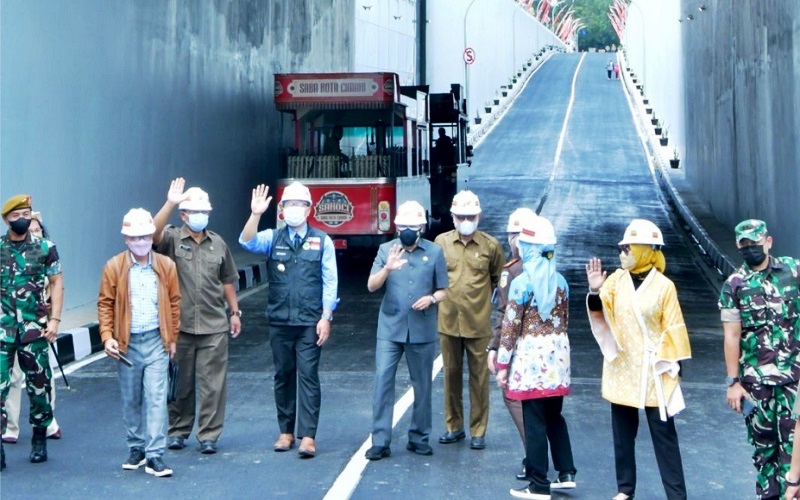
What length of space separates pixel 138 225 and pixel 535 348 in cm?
276

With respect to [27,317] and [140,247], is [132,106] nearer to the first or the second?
[27,317]

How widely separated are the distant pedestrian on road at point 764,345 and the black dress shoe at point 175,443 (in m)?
4.10

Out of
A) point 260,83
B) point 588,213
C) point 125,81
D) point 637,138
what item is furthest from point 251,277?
point 637,138

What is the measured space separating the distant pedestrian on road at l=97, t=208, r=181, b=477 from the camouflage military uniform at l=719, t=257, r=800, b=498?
3731mm

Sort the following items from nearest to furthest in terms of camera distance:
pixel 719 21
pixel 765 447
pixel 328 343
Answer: pixel 765 447 → pixel 328 343 → pixel 719 21

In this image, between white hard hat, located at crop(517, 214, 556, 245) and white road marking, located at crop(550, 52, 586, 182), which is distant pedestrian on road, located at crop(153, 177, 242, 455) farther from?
white road marking, located at crop(550, 52, 586, 182)

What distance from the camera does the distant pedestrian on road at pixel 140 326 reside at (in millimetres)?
8406

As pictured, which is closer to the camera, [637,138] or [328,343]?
[328,343]

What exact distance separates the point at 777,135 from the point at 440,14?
148 ft

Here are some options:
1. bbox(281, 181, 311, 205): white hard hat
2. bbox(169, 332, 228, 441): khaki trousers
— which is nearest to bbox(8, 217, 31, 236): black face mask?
bbox(169, 332, 228, 441): khaki trousers

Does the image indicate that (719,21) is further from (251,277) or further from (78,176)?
(78,176)

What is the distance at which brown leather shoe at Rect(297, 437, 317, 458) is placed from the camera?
8.83 metres

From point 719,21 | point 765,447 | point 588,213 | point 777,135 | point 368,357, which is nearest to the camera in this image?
point 765,447

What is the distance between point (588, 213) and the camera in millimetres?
34469
